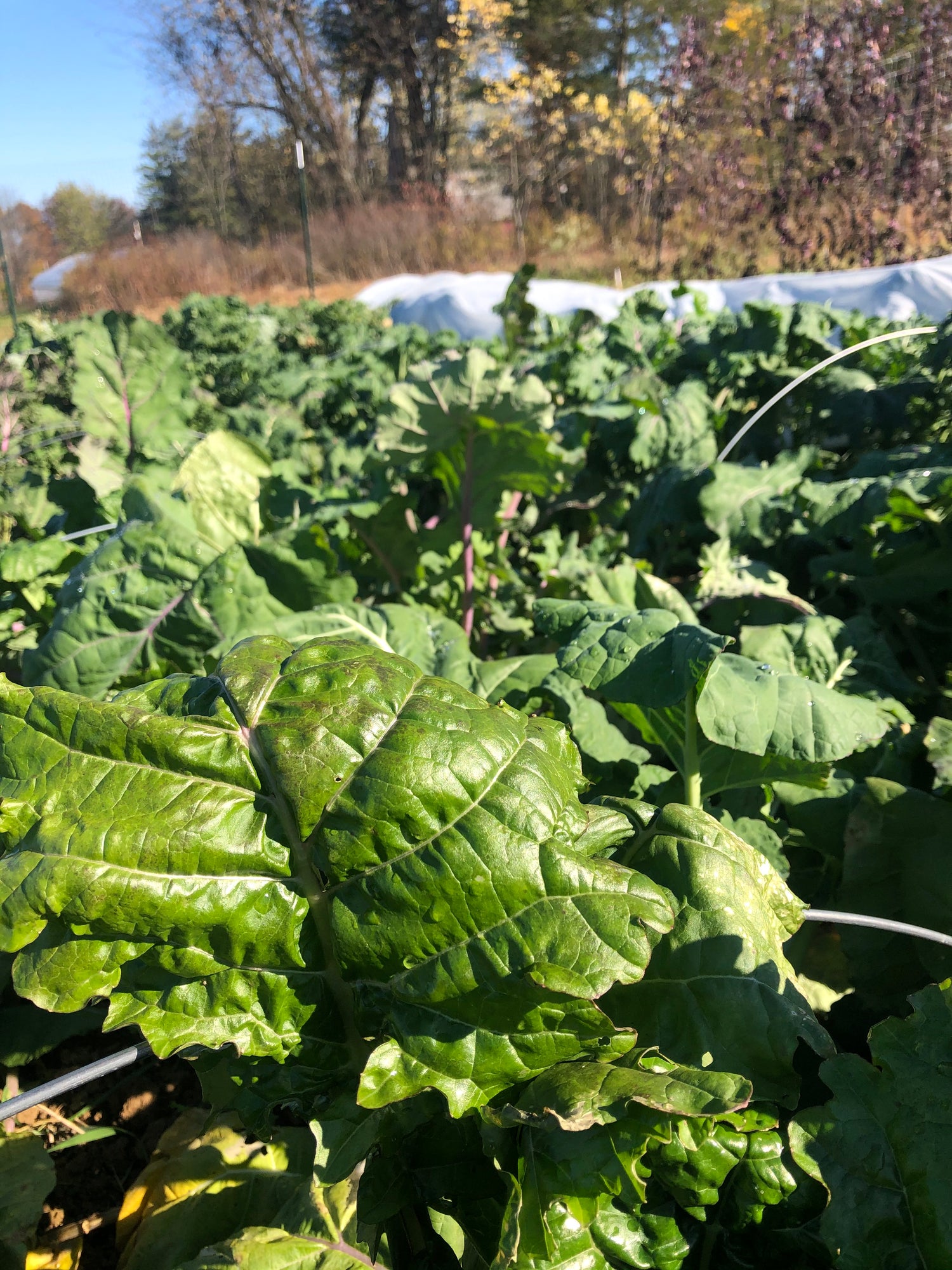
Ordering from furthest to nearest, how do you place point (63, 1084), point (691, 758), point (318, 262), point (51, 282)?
point (51, 282) < point (318, 262) < point (691, 758) < point (63, 1084)

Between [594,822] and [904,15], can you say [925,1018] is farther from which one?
[904,15]

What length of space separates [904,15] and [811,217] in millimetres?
3936

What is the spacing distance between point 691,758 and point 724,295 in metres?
7.12

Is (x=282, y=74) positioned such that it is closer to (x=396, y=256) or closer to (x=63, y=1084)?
(x=396, y=256)

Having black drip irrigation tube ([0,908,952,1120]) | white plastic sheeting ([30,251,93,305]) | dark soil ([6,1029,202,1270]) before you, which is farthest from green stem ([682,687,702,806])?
white plastic sheeting ([30,251,93,305])

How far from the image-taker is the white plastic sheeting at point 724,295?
240 inches

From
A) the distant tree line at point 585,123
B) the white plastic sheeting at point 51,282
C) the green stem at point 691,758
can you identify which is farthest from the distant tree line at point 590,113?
the green stem at point 691,758

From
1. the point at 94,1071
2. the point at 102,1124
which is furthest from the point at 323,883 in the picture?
the point at 102,1124

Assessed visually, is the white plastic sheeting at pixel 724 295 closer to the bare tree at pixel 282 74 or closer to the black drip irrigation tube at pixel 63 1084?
the black drip irrigation tube at pixel 63 1084

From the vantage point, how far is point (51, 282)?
25422 millimetres

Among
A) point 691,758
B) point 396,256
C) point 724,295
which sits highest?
point 396,256

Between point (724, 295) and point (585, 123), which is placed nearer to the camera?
point (724, 295)

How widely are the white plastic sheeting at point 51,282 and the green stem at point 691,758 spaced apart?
28145 millimetres

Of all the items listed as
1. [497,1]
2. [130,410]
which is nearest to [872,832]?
[130,410]
